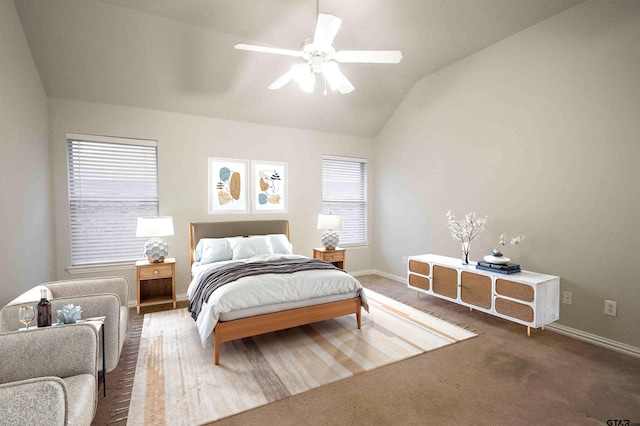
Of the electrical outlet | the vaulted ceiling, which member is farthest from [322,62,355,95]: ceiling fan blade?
the electrical outlet

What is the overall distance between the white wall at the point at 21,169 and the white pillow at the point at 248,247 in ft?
6.79

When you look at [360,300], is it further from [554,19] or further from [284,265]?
[554,19]

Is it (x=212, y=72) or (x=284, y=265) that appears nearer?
(x=284, y=265)

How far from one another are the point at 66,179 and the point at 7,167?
1.14 metres

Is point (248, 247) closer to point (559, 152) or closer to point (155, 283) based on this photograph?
point (155, 283)

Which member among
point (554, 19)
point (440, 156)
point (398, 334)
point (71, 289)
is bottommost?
point (398, 334)

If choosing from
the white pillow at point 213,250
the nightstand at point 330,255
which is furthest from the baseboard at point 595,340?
the white pillow at point 213,250

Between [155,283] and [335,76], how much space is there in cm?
366

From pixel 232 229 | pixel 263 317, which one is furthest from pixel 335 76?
pixel 232 229

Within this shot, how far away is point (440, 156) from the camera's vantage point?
4.61 m

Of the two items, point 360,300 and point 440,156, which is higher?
point 440,156

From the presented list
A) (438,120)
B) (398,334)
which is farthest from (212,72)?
(398,334)

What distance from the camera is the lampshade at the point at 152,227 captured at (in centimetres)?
374

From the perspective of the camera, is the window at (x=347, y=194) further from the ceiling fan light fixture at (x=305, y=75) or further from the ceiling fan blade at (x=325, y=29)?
the ceiling fan blade at (x=325, y=29)
